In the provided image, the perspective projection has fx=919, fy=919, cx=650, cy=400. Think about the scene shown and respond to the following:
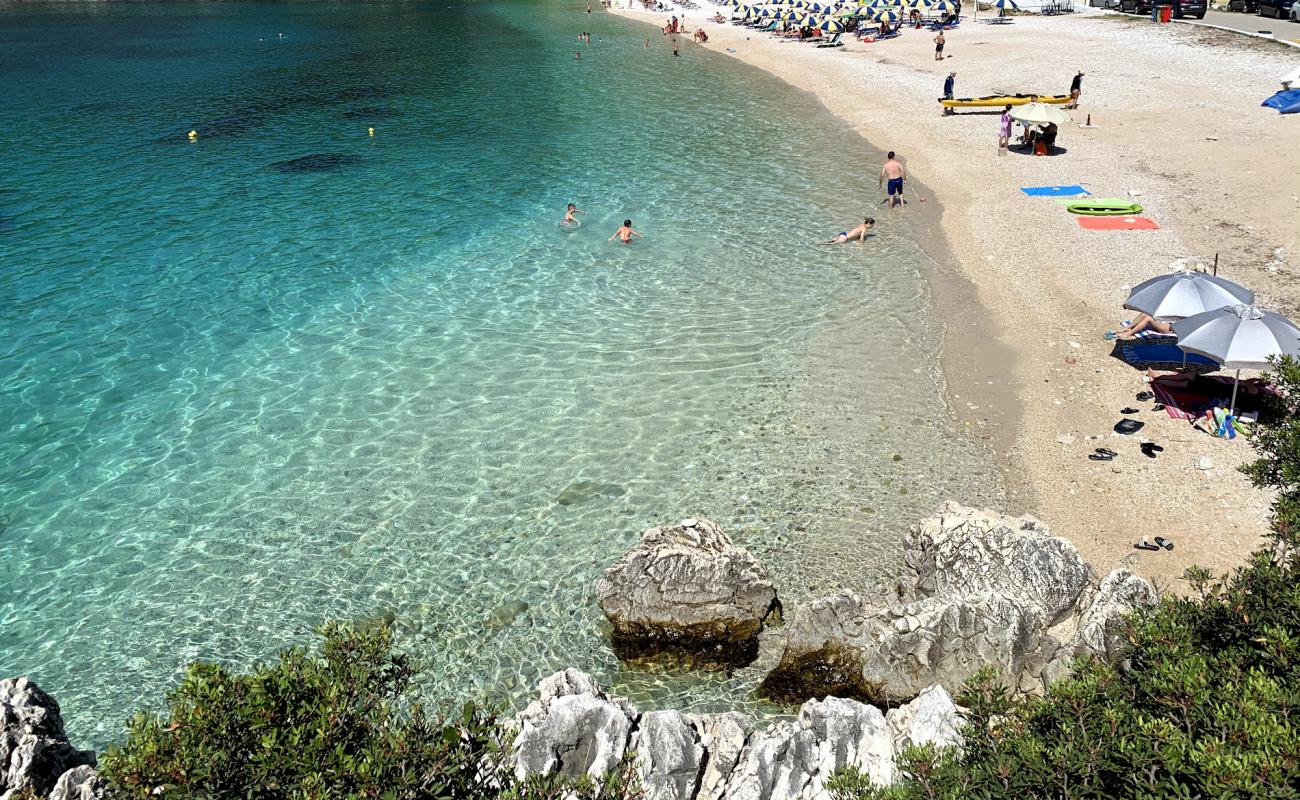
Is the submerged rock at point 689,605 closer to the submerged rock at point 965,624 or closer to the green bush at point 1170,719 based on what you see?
the submerged rock at point 965,624

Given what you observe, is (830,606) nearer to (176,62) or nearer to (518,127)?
(518,127)

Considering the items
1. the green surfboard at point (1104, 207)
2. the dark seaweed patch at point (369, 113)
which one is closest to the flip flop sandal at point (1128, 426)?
the green surfboard at point (1104, 207)

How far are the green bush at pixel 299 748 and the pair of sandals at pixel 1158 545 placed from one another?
432 inches

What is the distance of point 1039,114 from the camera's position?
3541cm

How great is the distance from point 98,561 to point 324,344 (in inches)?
348

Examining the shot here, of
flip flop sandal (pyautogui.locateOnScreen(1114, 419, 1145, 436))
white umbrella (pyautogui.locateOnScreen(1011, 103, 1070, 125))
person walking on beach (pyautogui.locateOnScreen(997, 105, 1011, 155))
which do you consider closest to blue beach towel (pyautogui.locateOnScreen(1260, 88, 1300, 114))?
white umbrella (pyautogui.locateOnScreen(1011, 103, 1070, 125))

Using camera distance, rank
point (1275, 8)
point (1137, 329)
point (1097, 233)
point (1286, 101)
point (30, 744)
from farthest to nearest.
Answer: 1. point (1275, 8)
2. point (1286, 101)
3. point (1097, 233)
4. point (1137, 329)
5. point (30, 744)

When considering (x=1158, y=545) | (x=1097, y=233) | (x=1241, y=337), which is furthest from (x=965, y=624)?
(x=1097, y=233)

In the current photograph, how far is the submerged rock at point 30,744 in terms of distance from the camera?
8867 mm

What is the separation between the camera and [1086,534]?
15.3 meters

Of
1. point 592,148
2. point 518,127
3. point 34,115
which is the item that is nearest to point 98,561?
point 592,148

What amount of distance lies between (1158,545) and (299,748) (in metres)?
13.4

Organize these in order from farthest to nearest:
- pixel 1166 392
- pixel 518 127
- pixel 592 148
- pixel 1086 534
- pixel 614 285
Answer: pixel 518 127, pixel 592 148, pixel 614 285, pixel 1166 392, pixel 1086 534

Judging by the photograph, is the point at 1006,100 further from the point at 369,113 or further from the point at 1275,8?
the point at 369,113
